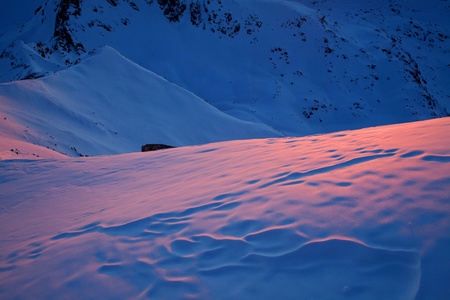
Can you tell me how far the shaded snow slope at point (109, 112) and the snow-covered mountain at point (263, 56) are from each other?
801cm

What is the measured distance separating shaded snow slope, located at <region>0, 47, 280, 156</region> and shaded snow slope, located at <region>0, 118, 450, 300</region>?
22.9ft

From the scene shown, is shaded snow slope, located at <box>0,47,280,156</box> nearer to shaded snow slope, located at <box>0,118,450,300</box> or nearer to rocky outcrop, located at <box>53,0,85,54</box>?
shaded snow slope, located at <box>0,118,450,300</box>

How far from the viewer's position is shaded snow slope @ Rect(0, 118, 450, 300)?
160 centimetres

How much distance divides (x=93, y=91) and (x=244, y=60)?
71.9 feet

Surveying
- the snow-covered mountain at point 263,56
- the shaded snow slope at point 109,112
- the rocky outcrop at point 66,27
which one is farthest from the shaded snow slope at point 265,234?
the rocky outcrop at point 66,27

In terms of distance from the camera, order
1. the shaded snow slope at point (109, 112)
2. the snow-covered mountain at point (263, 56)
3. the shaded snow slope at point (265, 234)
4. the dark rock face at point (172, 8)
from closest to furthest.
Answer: the shaded snow slope at point (265, 234) < the shaded snow slope at point (109, 112) < the snow-covered mountain at point (263, 56) < the dark rock face at point (172, 8)

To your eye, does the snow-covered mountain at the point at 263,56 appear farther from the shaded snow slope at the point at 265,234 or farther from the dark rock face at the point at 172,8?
the shaded snow slope at the point at 265,234

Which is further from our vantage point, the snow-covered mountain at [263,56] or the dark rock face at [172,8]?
the dark rock face at [172,8]

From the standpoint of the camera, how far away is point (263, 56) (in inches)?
1280

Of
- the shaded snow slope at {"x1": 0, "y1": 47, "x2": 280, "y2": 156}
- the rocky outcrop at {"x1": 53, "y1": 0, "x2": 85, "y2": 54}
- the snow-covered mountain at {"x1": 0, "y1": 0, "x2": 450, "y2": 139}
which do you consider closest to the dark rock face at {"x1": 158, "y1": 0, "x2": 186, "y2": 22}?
the snow-covered mountain at {"x1": 0, "y1": 0, "x2": 450, "y2": 139}

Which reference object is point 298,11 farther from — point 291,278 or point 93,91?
point 291,278

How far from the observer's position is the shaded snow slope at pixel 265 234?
1.60 m

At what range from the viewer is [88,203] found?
3.76m

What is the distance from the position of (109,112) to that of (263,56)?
77.8 ft
